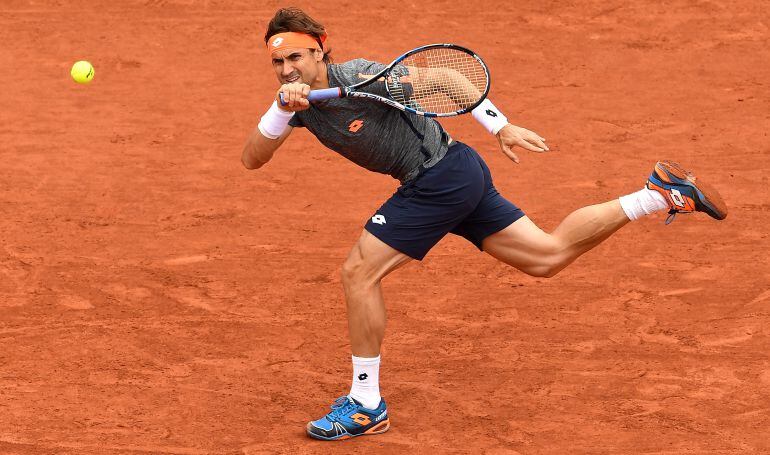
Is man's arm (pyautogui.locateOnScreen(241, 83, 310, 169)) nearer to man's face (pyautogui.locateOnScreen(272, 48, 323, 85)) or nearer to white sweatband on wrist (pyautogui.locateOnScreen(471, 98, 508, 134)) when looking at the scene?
man's face (pyautogui.locateOnScreen(272, 48, 323, 85))

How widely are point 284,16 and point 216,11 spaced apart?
24.6 feet

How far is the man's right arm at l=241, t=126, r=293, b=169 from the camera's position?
6.54m

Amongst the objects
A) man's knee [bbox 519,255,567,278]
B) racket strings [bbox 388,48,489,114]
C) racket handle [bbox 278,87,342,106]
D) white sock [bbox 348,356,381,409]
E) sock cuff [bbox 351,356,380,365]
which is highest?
racket handle [bbox 278,87,342,106]

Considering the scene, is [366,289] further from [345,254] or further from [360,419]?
[345,254]

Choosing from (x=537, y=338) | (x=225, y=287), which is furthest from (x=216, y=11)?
(x=537, y=338)

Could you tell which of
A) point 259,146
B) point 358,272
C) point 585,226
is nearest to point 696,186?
point 585,226

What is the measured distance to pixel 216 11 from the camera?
13.7 m

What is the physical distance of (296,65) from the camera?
21.0 ft

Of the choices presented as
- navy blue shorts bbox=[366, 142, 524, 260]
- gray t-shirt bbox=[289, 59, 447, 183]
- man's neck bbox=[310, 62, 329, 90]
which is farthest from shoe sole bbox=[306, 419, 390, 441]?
man's neck bbox=[310, 62, 329, 90]

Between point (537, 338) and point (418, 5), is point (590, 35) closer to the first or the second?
point (418, 5)

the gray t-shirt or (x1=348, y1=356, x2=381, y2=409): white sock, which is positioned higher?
the gray t-shirt

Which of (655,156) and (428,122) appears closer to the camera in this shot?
(428,122)

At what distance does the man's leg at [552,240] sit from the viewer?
265 inches

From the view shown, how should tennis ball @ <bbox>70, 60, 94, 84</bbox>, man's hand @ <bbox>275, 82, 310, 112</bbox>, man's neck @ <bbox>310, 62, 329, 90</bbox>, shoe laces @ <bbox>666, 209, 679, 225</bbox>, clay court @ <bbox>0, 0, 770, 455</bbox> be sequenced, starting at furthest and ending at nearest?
tennis ball @ <bbox>70, 60, 94, 84</bbox> → shoe laces @ <bbox>666, 209, 679, 225</bbox> → clay court @ <bbox>0, 0, 770, 455</bbox> → man's neck @ <bbox>310, 62, 329, 90</bbox> → man's hand @ <bbox>275, 82, 310, 112</bbox>
